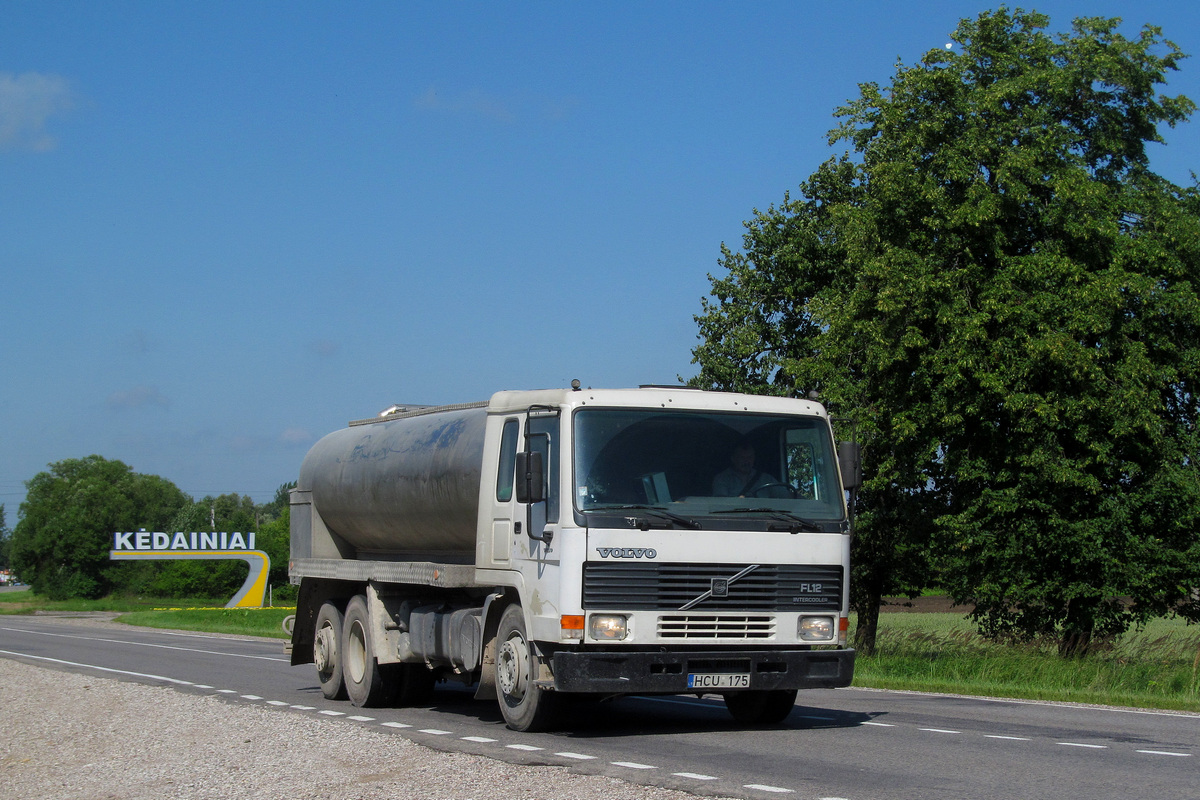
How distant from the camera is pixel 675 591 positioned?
35.5ft

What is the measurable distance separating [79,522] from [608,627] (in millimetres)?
128788

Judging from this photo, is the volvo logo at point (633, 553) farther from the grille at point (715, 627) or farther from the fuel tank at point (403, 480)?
the fuel tank at point (403, 480)

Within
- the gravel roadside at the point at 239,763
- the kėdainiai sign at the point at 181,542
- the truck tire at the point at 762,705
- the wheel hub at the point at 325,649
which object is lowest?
the gravel roadside at the point at 239,763

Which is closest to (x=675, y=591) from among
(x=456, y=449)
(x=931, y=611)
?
(x=456, y=449)

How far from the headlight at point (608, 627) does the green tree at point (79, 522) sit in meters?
125

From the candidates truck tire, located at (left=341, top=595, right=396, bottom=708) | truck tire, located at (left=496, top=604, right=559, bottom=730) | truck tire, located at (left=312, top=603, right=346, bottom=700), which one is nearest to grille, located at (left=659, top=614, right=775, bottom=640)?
truck tire, located at (left=496, top=604, right=559, bottom=730)

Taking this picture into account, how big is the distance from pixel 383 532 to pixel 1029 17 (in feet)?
75.8

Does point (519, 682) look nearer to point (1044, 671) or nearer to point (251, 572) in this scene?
point (1044, 671)

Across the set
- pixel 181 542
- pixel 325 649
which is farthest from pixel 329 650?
pixel 181 542

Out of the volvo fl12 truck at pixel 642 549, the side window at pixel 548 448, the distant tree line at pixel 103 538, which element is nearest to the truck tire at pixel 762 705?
the volvo fl12 truck at pixel 642 549

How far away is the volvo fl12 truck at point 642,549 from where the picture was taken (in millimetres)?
10719

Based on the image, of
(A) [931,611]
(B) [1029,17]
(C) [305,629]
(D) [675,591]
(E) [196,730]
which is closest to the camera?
(D) [675,591]

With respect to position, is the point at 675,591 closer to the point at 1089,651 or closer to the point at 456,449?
the point at 456,449

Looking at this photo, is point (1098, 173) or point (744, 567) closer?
point (744, 567)
